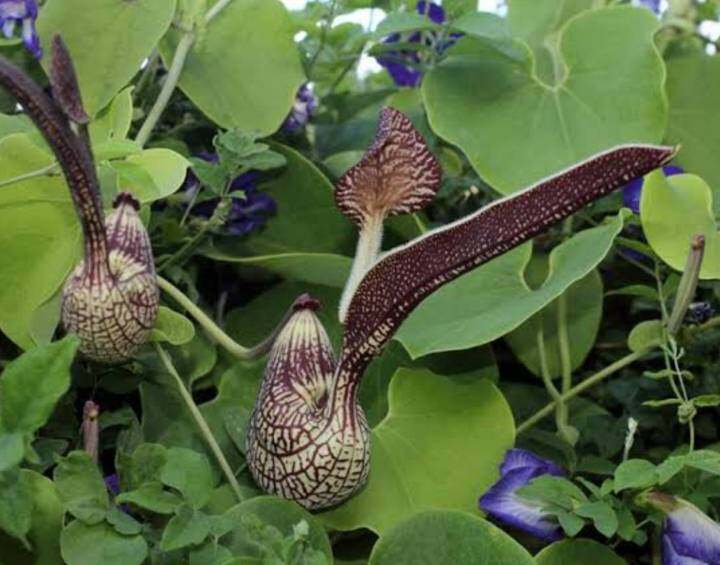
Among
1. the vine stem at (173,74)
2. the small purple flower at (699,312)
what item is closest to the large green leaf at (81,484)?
the vine stem at (173,74)

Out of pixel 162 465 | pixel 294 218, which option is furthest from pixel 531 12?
pixel 162 465

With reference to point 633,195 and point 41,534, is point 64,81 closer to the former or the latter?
point 41,534

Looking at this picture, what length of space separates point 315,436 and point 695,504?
20cm

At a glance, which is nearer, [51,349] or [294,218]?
[51,349]

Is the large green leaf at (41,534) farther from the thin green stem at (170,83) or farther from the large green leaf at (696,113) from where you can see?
the large green leaf at (696,113)

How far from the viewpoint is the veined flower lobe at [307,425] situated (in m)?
0.49

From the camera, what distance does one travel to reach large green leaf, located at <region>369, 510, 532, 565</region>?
0.47 meters

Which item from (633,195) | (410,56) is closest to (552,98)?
(633,195)

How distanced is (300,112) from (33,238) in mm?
250

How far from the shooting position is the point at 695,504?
1.85ft

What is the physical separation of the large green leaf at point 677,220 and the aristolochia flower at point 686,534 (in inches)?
5.0

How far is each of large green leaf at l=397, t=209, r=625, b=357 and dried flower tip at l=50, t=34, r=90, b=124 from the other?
0.20 m

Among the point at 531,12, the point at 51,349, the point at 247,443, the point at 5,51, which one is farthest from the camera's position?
the point at 531,12

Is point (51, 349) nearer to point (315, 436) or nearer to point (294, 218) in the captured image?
point (315, 436)
